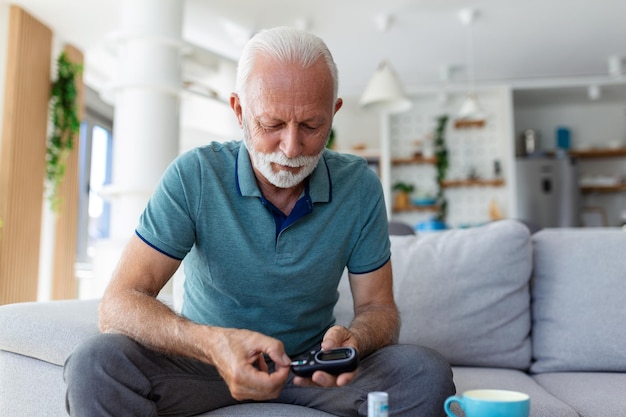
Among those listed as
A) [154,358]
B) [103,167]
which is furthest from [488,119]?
[154,358]

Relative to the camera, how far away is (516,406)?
0.90m

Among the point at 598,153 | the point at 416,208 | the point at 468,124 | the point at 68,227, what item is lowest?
the point at 68,227

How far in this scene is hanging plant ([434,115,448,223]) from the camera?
275 inches

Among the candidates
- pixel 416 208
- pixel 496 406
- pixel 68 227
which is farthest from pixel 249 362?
pixel 416 208

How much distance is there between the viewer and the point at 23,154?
511cm

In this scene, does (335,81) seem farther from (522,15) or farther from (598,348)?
(522,15)

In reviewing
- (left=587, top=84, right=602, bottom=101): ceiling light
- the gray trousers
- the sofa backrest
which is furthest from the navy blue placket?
(left=587, top=84, right=602, bottom=101): ceiling light

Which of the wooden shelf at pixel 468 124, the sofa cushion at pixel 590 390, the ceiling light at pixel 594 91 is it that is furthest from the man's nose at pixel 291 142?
the ceiling light at pixel 594 91

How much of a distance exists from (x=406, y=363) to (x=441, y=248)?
2.40 ft

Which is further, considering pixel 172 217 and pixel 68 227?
pixel 68 227

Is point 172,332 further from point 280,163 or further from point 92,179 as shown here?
point 92,179

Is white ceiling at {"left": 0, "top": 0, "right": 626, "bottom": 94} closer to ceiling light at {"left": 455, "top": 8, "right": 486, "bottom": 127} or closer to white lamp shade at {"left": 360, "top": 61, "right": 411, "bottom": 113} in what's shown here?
ceiling light at {"left": 455, "top": 8, "right": 486, "bottom": 127}

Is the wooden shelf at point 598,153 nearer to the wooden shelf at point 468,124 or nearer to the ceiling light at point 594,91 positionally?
the ceiling light at point 594,91

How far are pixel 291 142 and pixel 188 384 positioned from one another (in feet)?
1.85
